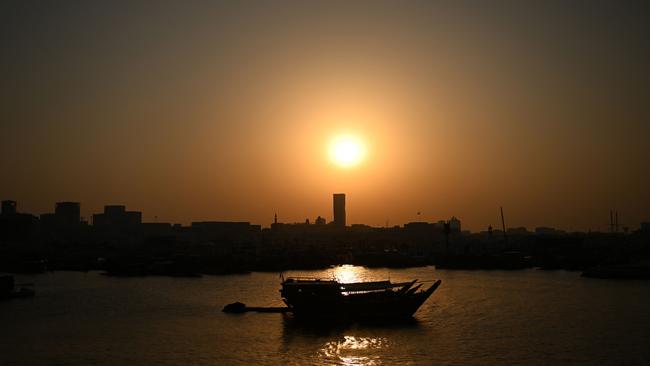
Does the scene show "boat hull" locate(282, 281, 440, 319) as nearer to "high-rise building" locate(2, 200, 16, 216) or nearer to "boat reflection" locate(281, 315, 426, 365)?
"boat reflection" locate(281, 315, 426, 365)

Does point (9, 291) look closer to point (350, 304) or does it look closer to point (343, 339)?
point (350, 304)

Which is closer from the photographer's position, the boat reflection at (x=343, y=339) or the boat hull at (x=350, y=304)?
the boat reflection at (x=343, y=339)

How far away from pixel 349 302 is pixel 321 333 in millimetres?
4164

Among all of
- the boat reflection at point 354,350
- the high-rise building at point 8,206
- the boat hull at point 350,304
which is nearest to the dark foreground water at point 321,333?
the boat reflection at point 354,350

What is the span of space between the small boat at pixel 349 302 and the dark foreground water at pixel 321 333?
1.24 meters

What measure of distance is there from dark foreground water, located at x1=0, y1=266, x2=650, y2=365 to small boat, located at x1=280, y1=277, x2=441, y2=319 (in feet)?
4.07

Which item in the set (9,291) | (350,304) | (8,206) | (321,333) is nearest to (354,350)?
(321,333)

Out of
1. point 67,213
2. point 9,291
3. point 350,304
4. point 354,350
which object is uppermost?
point 67,213

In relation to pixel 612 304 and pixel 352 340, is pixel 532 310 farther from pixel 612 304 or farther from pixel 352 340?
pixel 352 340

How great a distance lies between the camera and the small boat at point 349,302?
114 ft

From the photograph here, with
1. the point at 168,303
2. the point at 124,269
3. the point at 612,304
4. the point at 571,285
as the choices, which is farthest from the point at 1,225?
the point at 612,304

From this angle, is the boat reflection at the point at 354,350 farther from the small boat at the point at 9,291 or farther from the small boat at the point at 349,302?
the small boat at the point at 9,291

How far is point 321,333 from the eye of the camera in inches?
1222

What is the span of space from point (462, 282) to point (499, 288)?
322 inches
